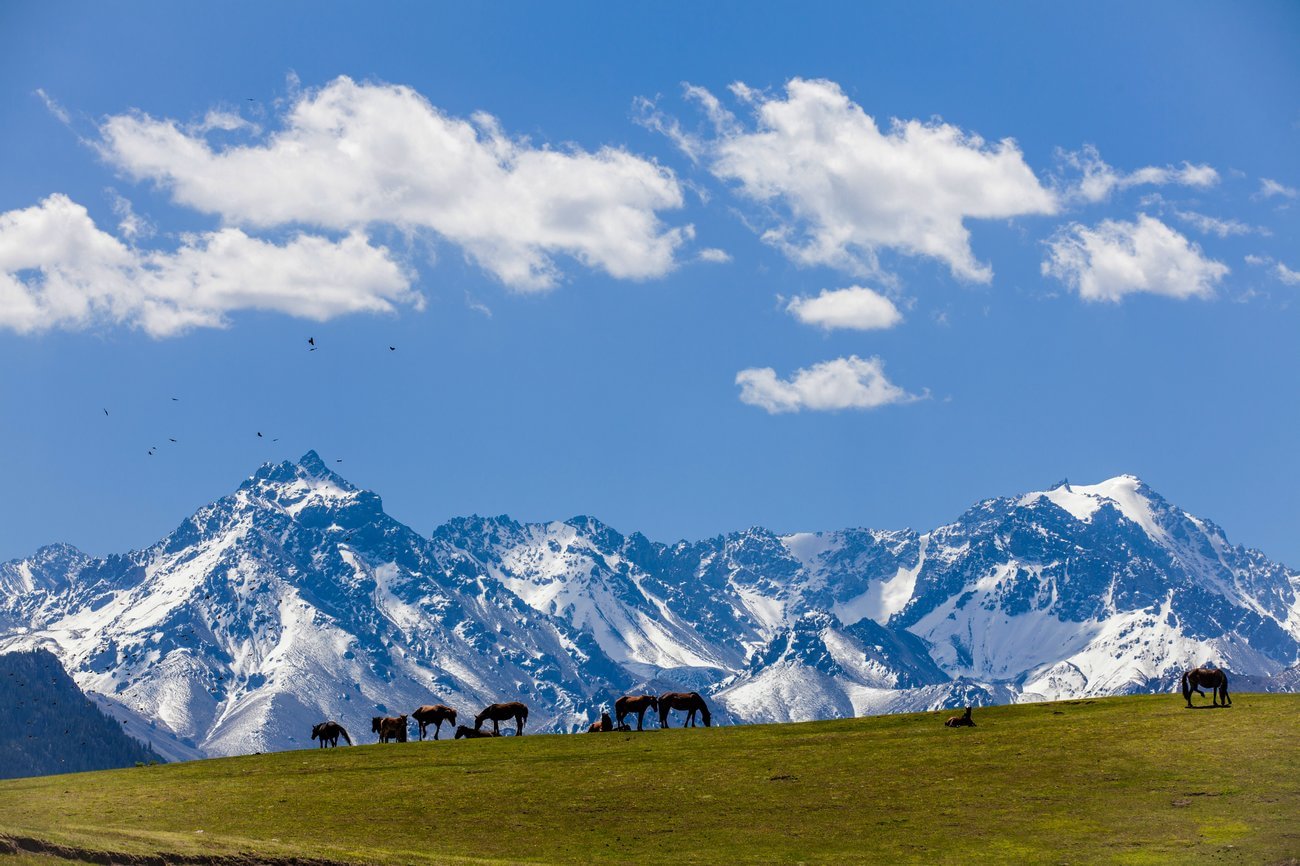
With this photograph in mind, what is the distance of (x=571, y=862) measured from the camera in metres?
50.2

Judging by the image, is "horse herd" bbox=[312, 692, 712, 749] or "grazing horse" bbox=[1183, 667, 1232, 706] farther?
"horse herd" bbox=[312, 692, 712, 749]

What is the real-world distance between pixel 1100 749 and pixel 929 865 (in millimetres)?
19683

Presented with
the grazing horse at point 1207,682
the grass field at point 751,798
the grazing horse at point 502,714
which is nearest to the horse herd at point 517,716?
the grazing horse at point 502,714

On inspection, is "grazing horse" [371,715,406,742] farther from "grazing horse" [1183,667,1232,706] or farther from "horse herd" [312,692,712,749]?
"grazing horse" [1183,667,1232,706]

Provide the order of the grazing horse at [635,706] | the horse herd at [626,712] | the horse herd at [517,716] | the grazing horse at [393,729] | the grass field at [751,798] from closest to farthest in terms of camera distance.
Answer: the grass field at [751,798]
the horse herd at [626,712]
the grazing horse at [635,706]
the horse herd at [517,716]
the grazing horse at [393,729]

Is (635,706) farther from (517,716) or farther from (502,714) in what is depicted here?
(502,714)

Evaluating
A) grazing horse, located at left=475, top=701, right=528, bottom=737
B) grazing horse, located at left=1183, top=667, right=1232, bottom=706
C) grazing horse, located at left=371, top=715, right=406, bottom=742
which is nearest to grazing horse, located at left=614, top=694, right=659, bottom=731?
grazing horse, located at left=475, top=701, right=528, bottom=737

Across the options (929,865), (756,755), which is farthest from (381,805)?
(929,865)

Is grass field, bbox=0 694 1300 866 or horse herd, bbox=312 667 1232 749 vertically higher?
horse herd, bbox=312 667 1232 749

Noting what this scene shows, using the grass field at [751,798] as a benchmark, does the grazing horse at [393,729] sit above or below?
above

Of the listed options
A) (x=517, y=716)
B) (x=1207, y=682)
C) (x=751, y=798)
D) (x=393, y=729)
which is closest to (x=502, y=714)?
(x=517, y=716)

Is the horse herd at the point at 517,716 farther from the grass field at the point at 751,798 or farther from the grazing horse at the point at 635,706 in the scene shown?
the grass field at the point at 751,798

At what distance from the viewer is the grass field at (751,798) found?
50500 millimetres

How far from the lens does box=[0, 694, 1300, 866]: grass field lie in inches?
1988
